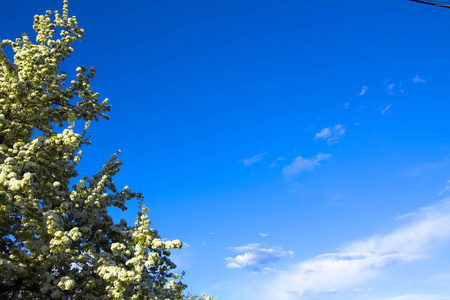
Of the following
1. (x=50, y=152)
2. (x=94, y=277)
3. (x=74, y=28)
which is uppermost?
(x=74, y=28)

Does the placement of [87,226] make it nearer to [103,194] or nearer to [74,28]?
[103,194]

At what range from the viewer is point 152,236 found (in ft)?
43.0

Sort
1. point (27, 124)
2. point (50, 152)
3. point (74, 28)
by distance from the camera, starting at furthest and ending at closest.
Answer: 1. point (74, 28)
2. point (27, 124)
3. point (50, 152)

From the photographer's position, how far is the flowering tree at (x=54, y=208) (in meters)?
10.9

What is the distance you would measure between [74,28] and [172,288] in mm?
12419

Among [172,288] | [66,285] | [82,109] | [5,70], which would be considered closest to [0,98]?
[5,70]

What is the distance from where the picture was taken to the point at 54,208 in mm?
13445

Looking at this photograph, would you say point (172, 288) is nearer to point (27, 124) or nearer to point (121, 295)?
point (121, 295)

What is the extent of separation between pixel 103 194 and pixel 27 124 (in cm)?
449

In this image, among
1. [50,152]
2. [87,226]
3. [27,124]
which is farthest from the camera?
[87,226]

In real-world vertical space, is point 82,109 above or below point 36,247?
above

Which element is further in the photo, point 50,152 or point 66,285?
point 50,152

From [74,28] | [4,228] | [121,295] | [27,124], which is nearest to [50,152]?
[27,124]

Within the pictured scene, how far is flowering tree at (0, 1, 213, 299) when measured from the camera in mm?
10898
